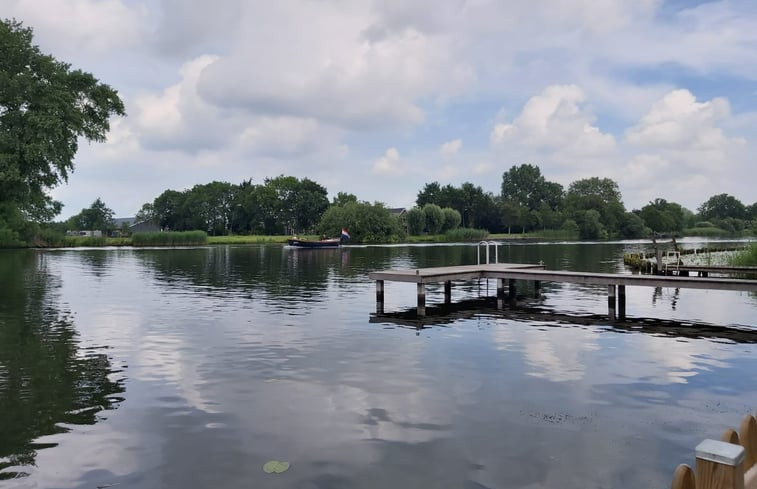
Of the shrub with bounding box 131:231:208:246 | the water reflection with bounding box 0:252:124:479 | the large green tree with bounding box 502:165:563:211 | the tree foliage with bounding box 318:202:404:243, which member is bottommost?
the water reflection with bounding box 0:252:124:479

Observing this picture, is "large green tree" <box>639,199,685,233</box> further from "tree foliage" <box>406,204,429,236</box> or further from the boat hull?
the boat hull

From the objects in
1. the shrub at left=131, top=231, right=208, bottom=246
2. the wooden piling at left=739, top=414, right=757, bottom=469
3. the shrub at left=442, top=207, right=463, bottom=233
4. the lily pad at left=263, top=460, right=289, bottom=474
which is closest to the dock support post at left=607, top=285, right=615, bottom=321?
the lily pad at left=263, top=460, right=289, bottom=474

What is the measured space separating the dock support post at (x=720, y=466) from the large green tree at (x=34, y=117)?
42.1 metres

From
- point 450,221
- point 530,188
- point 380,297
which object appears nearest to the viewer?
point 380,297

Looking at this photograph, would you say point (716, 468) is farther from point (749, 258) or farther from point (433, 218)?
point (433, 218)

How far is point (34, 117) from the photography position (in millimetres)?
37250

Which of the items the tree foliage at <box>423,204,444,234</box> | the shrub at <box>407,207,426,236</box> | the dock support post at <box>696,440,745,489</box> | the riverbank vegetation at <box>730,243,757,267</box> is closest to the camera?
the dock support post at <box>696,440,745,489</box>

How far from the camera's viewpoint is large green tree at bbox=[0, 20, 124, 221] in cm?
3744

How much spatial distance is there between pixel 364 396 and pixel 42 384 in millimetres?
6725

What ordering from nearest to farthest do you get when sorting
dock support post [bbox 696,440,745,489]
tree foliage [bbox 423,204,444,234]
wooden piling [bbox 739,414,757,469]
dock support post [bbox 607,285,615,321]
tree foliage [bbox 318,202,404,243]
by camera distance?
dock support post [bbox 696,440,745,489]
wooden piling [bbox 739,414,757,469]
dock support post [bbox 607,285,615,321]
tree foliage [bbox 318,202,404,243]
tree foliage [bbox 423,204,444,234]

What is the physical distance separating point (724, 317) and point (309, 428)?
1830 centimetres

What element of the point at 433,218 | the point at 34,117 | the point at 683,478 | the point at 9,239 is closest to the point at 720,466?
the point at 683,478

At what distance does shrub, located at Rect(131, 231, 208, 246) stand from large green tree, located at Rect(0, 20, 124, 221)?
189ft

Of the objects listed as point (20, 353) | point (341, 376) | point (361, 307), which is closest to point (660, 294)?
point (361, 307)
